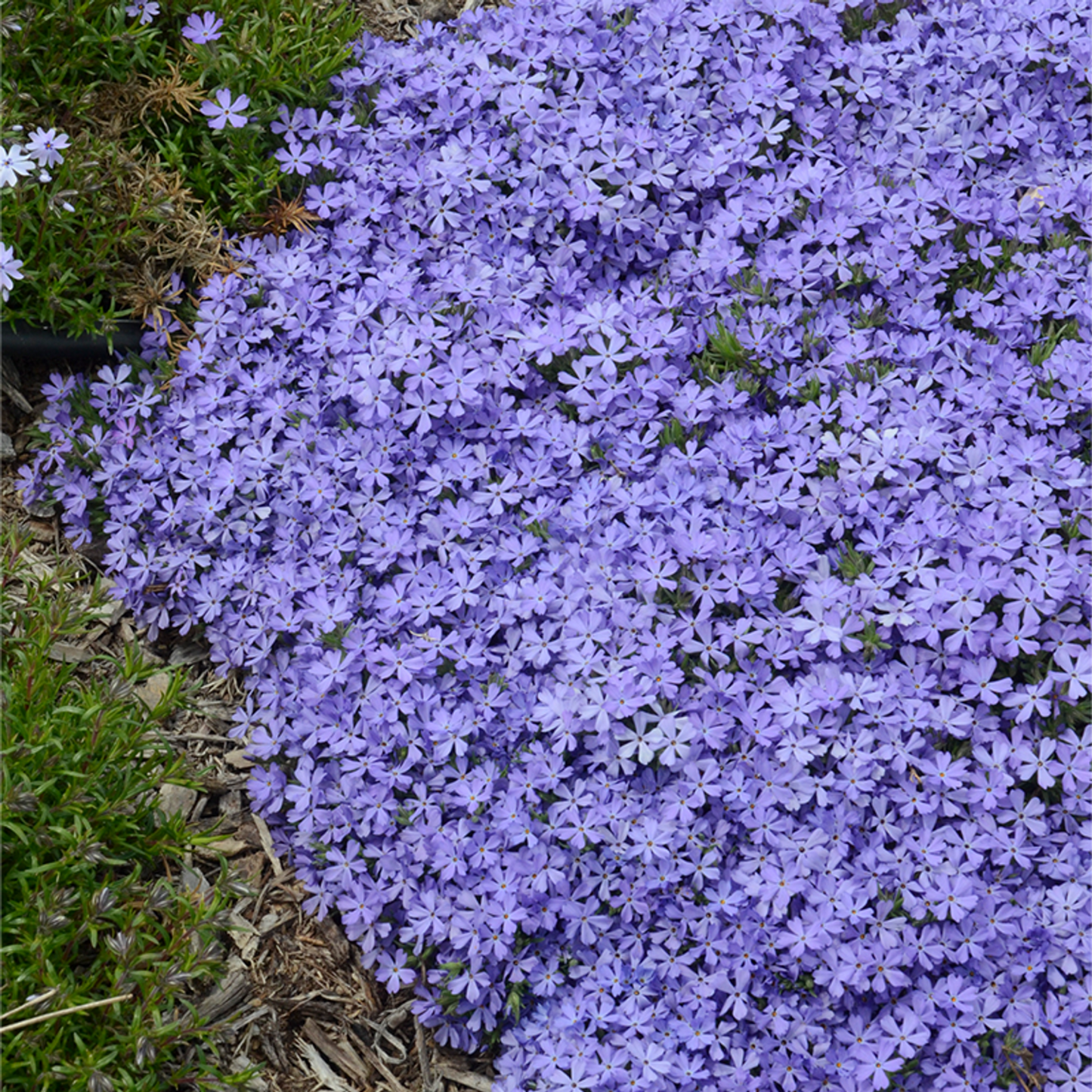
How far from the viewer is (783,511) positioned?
3002 millimetres

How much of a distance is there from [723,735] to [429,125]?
2.12 metres

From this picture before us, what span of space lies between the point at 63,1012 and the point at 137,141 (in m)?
2.58

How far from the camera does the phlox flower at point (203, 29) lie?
3.45m

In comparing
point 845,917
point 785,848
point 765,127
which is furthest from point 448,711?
point 765,127

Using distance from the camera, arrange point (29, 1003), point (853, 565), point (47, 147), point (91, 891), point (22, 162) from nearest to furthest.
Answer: point (29, 1003) < point (91, 891) < point (853, 565) < point (22, 162) < point (47, 147)

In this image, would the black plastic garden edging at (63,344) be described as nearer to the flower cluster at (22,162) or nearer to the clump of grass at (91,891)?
the flower cluster at (22,162)

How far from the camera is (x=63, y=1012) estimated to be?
7.75 feet

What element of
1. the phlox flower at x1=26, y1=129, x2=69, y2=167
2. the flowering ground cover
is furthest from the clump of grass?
the phlox flower at x1=26, y1=129, x2=69, y2=167

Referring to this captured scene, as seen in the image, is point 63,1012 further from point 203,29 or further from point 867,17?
point 867,17

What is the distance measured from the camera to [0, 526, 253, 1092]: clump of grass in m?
2.45

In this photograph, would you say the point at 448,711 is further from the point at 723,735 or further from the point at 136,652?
the point at 136,652

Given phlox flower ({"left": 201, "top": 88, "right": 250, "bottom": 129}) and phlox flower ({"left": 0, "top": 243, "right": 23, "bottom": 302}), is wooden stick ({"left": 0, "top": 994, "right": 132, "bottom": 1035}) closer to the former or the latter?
phlox flower ({"left": 0, "top": 243, "right": 23, "bottom": 302})

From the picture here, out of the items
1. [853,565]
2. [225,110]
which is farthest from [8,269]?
[853,565]

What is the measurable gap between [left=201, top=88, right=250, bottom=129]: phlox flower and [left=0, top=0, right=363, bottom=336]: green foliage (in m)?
0.05
